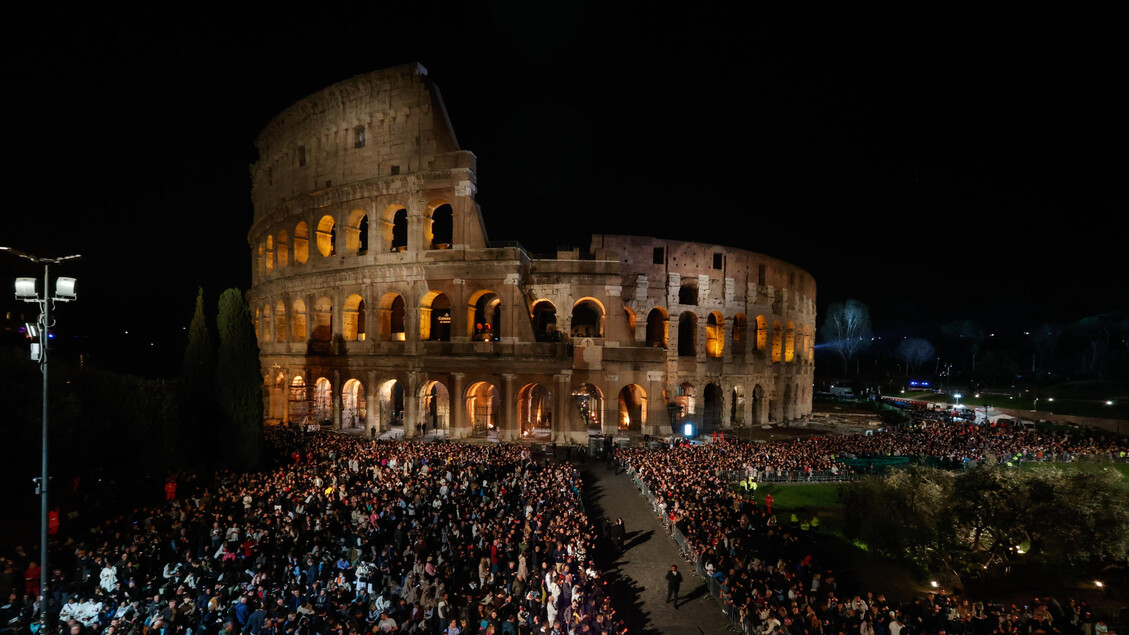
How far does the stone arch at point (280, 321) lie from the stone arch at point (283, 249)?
102 inches

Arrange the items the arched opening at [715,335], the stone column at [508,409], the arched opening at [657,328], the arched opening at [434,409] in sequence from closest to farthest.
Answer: the stone column at [508,409]
the arched opening at [434,409]
the arched opening at [657,328]
the arched opening at [715,335]

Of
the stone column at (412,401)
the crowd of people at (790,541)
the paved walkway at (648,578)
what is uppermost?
the stone column at (412,401)

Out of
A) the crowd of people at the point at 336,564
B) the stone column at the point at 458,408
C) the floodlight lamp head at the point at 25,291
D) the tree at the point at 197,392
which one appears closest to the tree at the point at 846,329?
the stone column at the point at 458,408

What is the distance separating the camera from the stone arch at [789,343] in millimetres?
46250

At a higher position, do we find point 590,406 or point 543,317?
point 543,317

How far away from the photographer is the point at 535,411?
3728 cm

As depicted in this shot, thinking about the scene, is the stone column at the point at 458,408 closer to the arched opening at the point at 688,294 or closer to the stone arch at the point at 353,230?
the stone arch at the point at 353,230

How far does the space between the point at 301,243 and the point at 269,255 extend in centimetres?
447

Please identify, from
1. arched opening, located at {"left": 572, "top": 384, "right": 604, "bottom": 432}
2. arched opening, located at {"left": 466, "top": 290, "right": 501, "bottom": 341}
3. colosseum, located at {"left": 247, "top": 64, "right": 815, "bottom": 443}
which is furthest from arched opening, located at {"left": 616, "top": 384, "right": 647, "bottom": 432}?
arched opening, located at {"left": 466, "top": 290, "right": 501, "bottom": 341}

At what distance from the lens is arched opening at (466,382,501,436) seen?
33.4m

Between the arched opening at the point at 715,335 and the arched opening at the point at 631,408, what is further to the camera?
the arched opening at the point at 715,335

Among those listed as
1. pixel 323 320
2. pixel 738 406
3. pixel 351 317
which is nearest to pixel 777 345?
pixel 738 406

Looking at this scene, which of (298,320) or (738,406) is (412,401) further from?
(738,406)

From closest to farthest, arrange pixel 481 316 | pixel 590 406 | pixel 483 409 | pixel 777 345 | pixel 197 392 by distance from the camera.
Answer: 1. pixel 197 392
2. pixel 483 409
3. pixel 481 316
4. pixel 590 406
5. pixel 777 345
